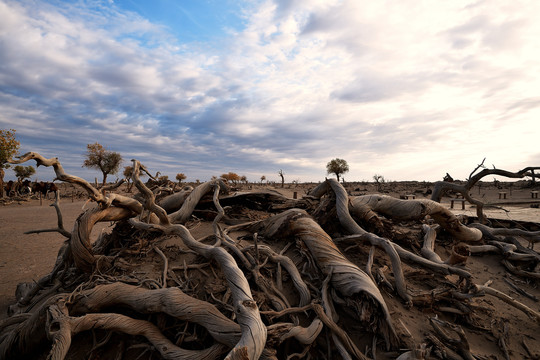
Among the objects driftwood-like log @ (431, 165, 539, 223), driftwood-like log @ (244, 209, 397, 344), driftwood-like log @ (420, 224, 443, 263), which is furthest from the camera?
driftwood-like log @ (431, 165, 539, 223)

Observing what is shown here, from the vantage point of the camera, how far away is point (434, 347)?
10.4 ft

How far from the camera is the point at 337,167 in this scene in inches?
1606

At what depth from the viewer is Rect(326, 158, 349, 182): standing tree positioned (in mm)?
40844

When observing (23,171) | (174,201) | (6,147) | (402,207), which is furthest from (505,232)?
(23,171)

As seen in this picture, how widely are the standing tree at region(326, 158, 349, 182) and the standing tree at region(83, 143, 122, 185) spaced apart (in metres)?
27.6

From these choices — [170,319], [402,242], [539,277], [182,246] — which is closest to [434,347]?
[402,242]

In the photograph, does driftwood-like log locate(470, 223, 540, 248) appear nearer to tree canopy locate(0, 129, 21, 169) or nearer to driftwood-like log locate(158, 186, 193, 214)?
driftwood-like log locate(158, 186, 193, 214)

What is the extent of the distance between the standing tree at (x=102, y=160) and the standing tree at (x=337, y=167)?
1088 inches

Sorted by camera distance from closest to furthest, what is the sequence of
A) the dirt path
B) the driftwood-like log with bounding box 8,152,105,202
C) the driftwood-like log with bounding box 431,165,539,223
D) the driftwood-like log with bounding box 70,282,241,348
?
1. the driftwood-like log with bounding box 8,152,105,202
2. the driftwood-like log with bounding box 70,282,241,348
3. the driftwood-like log with bounding box 431,165,539,223
4. the dirt path

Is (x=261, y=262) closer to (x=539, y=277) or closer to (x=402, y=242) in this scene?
(x=402, y=242)

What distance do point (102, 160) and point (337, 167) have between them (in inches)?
1175

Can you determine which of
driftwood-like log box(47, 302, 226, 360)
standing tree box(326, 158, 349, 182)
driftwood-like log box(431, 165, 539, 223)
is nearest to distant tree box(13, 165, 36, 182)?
standing tree box(326, 158, 349, 182)

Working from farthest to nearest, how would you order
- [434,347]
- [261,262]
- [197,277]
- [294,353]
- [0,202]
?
[0,202] < [261,262] < [197,277] < [434,347] < [294,353]

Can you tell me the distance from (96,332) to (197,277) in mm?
1239
